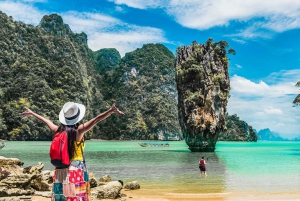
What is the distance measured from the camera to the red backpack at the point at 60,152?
3.34 m

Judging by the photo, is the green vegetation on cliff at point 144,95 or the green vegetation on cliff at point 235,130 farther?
the green vegetation on cliff at point 235,130

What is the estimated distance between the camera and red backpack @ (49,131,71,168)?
334 cm

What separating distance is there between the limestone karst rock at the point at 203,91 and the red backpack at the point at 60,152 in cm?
3517

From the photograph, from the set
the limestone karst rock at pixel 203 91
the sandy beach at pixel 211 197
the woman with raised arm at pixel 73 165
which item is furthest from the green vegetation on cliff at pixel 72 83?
the woman with raised arm at pixel 73 165

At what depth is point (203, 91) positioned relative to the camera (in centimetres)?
3875

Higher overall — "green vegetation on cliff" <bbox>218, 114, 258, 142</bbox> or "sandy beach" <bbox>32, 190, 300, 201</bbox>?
"green vegetation on cliff" <bbox>218, 114, 258, 142</bbox>

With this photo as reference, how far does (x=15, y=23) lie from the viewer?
95.2 m

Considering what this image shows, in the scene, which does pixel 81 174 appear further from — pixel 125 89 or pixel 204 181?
pixel 125 89

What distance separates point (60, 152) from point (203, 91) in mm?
36176

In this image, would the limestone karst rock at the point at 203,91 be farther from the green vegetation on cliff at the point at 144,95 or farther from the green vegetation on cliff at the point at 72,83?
the green vegetation on cliff at the point at 144,95

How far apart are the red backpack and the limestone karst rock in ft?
115

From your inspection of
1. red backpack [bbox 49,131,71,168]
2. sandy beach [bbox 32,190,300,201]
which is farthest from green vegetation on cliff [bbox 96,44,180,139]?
red backpack [bbox 49,131,71,168]

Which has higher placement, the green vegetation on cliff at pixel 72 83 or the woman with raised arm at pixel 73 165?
the green vegetation on cliff at pixel 72 83

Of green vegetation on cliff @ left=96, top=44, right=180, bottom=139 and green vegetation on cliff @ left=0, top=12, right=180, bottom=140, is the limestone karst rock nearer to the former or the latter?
green vegetation on cliff @ left=0, top=12, right=180, bottom=140
